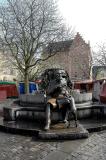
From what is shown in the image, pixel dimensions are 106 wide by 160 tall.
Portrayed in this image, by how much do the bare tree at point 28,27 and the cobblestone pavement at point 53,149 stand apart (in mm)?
23517

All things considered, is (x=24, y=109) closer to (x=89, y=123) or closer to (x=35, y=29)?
(x=89, y=123)

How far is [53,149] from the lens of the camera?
730cm

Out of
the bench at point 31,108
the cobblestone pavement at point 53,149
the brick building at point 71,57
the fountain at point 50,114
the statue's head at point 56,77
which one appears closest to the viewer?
the cobblestone pavement at point 53,149

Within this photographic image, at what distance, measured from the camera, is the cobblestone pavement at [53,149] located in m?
6.67

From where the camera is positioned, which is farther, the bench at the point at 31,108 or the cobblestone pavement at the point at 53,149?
the bench at the point at 31,108

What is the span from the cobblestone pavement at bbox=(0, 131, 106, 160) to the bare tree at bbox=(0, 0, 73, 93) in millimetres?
23517

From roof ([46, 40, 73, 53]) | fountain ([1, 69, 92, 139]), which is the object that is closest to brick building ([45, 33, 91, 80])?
roof ([46, 40, 73, 53])

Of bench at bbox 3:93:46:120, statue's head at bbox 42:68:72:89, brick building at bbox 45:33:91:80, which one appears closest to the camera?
statue's head at bbox 42:68:72:89

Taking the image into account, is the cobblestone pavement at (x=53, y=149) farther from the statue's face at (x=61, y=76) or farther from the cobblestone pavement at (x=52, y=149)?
the statue's face at (x=61, y=76)

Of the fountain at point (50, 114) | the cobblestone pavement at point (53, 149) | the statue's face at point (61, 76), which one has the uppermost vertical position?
the statue's face at point (61, 76)

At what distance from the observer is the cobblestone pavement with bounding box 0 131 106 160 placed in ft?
21.9

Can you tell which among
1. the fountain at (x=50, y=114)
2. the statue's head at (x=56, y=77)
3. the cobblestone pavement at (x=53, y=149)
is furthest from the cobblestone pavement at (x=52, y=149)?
the statue's head at (x=56, y=77)

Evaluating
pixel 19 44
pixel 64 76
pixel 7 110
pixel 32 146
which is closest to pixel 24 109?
pixel 7 110

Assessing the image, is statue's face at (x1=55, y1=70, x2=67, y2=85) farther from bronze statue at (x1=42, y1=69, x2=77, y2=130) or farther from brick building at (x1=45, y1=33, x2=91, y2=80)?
brick building at (x1=45, y1=33, x2=91, y2=80)
